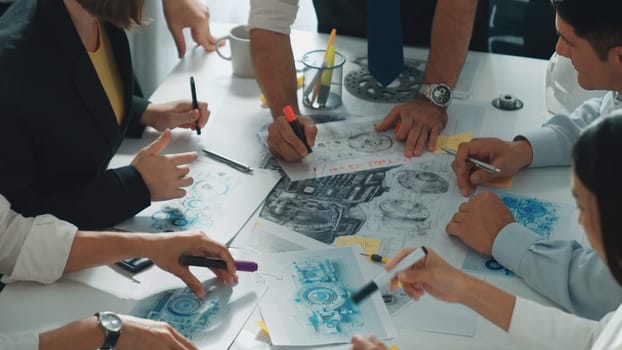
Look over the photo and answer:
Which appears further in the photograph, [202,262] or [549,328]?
[202,262]

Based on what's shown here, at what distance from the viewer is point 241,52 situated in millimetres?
1844

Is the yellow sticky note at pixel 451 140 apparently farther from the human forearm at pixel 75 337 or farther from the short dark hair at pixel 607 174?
the human forearm at pixel 75 337

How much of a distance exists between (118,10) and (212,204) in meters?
0.38

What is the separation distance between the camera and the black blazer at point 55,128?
1.25 metres

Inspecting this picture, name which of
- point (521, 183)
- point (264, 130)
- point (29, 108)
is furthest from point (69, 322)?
point (521, 183)

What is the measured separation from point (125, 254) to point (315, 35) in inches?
39.8

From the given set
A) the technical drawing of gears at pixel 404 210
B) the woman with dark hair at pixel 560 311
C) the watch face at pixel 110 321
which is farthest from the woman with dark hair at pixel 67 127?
the woman with dark hair at pixel 560 311

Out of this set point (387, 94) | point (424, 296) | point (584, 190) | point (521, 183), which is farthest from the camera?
point (387, 94)

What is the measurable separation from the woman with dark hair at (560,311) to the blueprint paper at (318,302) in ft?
0.24

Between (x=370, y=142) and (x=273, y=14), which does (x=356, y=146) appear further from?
(x=273, y=14)

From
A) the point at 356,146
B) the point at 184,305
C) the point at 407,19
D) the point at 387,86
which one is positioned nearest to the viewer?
the point at 184,305

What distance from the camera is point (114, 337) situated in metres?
1.09

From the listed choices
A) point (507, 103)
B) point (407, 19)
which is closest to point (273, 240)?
point (507, 103)

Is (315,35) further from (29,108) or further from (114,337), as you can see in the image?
(114,337)
